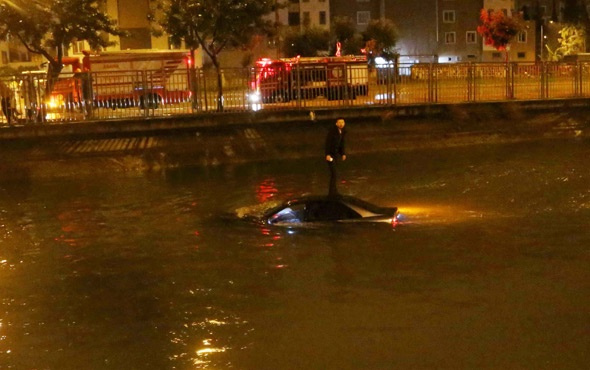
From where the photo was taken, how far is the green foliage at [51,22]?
28.0m

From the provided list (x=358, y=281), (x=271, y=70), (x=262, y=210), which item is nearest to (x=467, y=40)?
(x=271, y=70)

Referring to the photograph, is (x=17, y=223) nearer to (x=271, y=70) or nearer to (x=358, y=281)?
(x=358, y=281)

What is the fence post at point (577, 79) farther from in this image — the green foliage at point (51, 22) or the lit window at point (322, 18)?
the lit window at point (322, 18)

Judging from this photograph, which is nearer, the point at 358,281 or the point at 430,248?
the point at 358,281

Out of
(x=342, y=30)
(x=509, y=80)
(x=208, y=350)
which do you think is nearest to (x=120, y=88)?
(x=509, y=80)

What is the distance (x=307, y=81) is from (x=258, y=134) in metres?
2.30

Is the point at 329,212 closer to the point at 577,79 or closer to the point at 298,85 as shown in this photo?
the point at 298,85

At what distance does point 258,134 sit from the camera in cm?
2502

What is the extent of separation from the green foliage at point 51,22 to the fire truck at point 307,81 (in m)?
7.19

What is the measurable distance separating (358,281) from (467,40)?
6672 cm

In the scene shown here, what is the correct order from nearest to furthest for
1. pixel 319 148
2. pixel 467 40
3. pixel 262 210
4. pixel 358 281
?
1. pixel 358 281
2. pixel 262 210
3. pixel 319 148
4. pixel 467 40

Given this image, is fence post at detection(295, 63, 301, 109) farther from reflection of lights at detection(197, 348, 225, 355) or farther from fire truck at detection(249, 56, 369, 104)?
reflection of lights at detection(197, 348, 225, 355)

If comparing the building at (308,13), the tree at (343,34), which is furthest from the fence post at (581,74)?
the building at (308,13)

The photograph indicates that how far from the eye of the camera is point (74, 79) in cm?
2422
